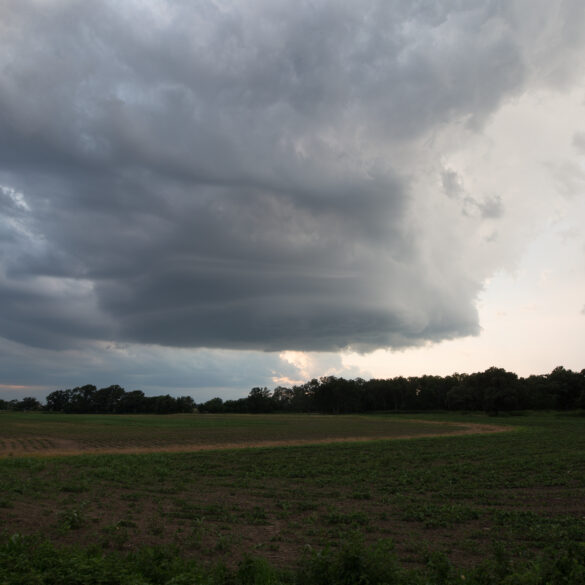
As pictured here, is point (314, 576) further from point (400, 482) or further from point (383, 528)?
point (400, 482)

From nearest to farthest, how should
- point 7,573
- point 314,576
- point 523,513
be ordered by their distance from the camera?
point 7,573, point 314,576, point 523,513

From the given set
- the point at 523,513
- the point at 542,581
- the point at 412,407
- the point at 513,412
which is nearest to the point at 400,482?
the point at 523,513

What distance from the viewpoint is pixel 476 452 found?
3556cm

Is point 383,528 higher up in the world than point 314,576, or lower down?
lower down

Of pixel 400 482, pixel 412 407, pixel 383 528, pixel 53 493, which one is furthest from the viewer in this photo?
pixel 412 407

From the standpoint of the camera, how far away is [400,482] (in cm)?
2273

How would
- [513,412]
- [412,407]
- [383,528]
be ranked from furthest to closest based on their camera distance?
1. [412,407]
2. [513,412]
3. [383,528]

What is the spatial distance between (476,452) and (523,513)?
21.1 meters

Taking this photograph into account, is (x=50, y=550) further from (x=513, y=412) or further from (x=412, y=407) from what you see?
(x=412, y=407)

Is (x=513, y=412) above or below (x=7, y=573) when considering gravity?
below

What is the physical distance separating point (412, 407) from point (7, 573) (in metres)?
201

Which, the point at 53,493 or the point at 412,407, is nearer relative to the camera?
the point at 53,493

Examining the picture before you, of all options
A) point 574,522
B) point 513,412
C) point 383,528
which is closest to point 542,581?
point 383,528

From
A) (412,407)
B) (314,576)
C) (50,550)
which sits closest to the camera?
(314,576)
